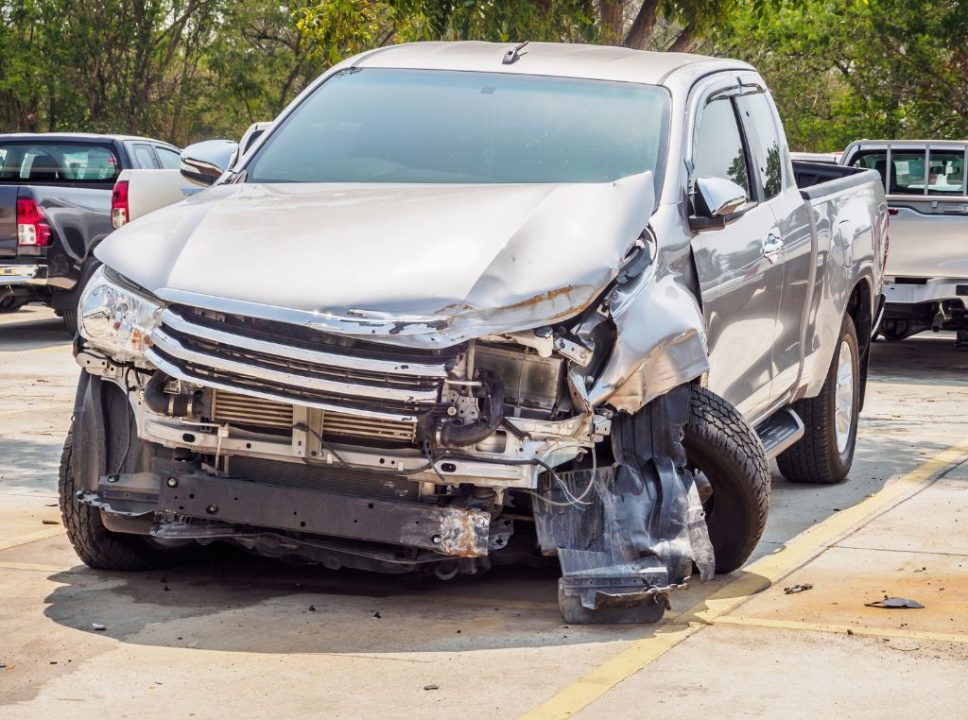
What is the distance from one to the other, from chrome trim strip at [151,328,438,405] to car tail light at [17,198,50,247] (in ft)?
34.4

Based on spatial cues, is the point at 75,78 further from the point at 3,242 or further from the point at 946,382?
the point at 946,382

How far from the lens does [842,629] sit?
579 centimetres

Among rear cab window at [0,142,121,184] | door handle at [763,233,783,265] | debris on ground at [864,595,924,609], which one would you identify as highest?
door handle at [763,233,783,265]

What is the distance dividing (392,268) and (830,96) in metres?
35.3

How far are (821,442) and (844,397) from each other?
16.2 inches

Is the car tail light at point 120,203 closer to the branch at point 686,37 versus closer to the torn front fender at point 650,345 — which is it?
the branch at point 686,37

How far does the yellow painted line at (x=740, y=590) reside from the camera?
496cm

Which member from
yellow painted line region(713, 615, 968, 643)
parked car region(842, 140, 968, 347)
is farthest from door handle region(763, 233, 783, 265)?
parked car region(842, 140, 968, 347)

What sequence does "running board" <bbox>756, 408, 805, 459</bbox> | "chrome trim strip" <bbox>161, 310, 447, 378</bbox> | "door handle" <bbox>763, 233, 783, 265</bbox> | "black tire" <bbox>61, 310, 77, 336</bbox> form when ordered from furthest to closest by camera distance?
"black tire" <bbox>61, 310, 77, 336</bbox>
"running board" <bbox>756, 408, 805, 459</bbox>
"door handle" <bbox>763, 233, 783, 265</bbox>
"chrome trim strip" <bbox>161, 310, 447, 378</bbox>

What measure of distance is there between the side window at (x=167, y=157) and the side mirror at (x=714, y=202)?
39.7 feet

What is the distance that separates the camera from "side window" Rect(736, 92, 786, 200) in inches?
303

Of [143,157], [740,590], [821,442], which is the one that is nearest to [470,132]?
[740,590]

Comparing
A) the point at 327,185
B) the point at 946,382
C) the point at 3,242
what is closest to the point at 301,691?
the point at 327,185

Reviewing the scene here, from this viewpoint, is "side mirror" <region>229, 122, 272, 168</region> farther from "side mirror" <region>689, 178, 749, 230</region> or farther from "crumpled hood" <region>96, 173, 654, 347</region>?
"side mirror" <region>689, 178, 749, 230</region>
